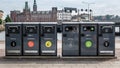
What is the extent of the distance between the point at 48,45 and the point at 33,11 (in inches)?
5959

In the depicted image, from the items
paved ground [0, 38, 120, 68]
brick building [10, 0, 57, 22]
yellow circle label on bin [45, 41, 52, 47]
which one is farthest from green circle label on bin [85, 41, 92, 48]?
brick building [10, 0, 57, 22]

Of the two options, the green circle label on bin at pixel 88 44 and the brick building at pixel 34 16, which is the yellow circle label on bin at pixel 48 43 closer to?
the green circle label on bin at pixel 88 44

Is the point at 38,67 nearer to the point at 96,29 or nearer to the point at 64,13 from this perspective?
the point at 96,29

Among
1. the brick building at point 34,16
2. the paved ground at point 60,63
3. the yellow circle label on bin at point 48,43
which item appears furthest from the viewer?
the brick building at point 34,16

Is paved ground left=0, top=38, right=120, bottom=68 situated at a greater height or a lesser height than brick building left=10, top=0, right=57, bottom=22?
lesser

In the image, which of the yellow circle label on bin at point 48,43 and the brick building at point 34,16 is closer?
the yellow circle label on bin at point 48,43

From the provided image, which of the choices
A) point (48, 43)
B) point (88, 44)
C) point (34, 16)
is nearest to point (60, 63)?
point (48, 43)

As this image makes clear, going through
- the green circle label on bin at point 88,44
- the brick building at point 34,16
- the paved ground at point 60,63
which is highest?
the brick building at point 34,16

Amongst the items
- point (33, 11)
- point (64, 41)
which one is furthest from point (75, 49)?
point (33, 11)

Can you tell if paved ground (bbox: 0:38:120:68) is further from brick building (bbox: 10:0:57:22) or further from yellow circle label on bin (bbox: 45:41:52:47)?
brick building (bbox: 10:0:57:22)

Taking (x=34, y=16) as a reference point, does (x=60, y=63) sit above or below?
below

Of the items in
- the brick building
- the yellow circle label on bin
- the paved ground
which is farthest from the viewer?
the brick building

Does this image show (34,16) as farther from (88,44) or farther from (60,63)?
(60,63)

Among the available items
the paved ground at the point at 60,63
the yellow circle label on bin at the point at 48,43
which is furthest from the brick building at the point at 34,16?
the paved ground at the point at 60,63
